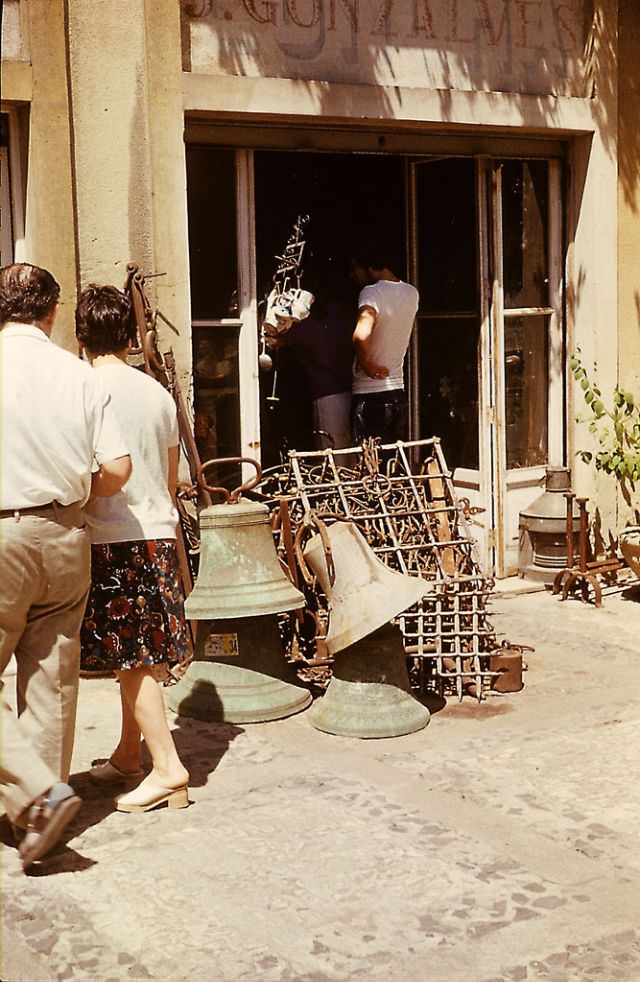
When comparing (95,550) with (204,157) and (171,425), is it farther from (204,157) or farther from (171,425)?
(204,157)

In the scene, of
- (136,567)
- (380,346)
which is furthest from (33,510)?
(380,346)

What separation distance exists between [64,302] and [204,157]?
4.19 ft

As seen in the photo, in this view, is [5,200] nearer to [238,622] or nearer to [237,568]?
[237,568]

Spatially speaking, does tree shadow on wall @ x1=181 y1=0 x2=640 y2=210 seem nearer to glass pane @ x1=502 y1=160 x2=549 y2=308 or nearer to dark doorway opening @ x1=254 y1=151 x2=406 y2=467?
glass pane @ x1=502 y1=160 x2=549 y2=308

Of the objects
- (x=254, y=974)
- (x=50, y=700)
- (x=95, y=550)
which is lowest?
(x=254, y=974)

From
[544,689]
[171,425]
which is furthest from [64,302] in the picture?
[544,689]

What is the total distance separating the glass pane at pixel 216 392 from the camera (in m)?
7.70

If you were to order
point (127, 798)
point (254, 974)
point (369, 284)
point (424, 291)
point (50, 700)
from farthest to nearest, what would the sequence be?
1. point (424, 291)
2. point (369, 284)
3. point (127, 798)
4. point (50, 700)
5. point (254, 974)

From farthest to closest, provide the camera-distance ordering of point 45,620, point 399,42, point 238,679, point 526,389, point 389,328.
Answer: point 526,389 → point 389,328 → point 399,42 → point 238,679 → point 45,620

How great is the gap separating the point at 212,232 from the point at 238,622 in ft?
8.17

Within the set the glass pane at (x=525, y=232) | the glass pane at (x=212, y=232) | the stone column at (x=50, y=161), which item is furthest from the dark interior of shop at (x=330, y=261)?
the stone column at (x=50, y=161)

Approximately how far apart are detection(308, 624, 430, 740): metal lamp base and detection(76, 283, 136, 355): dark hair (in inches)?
71.0

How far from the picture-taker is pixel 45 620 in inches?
186

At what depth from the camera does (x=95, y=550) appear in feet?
16.8
